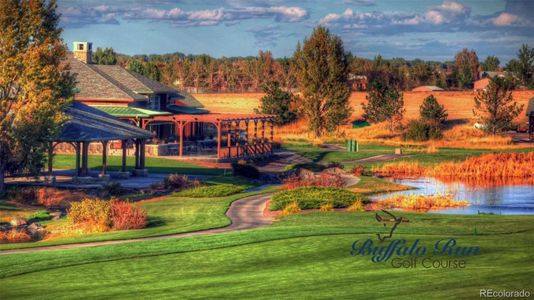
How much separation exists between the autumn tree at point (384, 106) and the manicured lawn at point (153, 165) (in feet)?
130

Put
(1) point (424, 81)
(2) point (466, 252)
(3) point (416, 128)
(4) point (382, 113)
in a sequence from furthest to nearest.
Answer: (1) point (424, 81), (4) point (382, 113), (3) point (416, 128), (2) point (466, 252)

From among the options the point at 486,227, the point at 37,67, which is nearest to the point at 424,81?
the point at 37,67

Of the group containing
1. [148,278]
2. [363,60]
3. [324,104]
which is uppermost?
[363,60]

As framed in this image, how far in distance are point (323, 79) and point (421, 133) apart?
12.7 metres

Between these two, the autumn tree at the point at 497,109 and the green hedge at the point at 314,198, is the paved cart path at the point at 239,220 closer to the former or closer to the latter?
the green hedge at the point at 314,198

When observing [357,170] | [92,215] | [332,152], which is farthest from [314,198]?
[332,152]

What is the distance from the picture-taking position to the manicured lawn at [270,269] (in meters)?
21.8

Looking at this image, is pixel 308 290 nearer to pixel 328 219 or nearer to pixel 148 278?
pixel 148 278

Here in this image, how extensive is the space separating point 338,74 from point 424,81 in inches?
3208

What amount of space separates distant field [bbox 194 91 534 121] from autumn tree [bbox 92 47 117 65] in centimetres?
A: 1692

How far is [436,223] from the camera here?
37.0 metres

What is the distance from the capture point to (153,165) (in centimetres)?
6812

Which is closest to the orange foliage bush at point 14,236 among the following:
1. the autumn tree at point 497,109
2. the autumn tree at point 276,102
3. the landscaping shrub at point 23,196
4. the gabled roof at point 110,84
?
the landscaping shrub at point 23,196

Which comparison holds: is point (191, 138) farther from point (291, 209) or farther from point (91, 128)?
point (291, 209)
